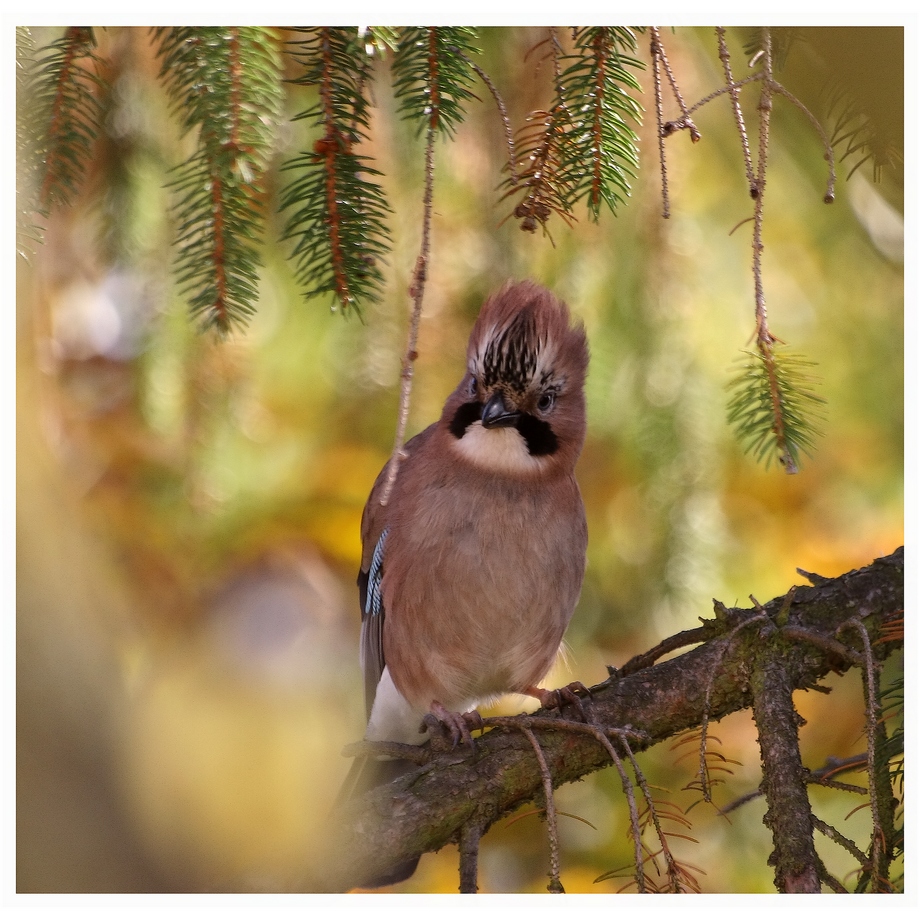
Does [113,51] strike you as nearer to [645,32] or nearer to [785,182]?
[645,32]

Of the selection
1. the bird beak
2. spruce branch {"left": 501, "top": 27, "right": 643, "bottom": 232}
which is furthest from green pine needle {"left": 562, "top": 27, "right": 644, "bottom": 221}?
the bird beak

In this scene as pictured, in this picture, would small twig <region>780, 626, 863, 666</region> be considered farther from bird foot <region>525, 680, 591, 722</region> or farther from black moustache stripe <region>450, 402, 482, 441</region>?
black moustache stripe <region>450, 402, 482, 441</region>

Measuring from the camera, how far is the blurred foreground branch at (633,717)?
61.8 inches

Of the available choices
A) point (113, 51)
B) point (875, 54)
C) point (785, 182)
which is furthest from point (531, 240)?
point (113, 51)

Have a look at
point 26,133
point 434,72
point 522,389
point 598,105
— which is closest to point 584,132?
point 598,105

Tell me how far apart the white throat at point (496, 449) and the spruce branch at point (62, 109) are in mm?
850

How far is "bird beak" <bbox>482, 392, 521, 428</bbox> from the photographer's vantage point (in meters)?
1.84

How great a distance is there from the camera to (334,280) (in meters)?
1.48

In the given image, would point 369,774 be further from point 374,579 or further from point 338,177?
point 338,177

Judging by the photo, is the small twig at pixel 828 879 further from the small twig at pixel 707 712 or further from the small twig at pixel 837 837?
the small twig at pixel 707 712

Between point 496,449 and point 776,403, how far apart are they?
0.56 meters

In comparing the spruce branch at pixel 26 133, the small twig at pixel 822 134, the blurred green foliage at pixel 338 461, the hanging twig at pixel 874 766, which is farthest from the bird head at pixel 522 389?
the spruce branch at pixel 26 133

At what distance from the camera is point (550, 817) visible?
147cm
